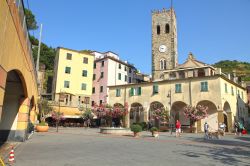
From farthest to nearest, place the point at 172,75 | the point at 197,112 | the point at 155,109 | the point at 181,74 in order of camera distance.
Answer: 1. the point at 172,75
2. the point at 181,74
3. the point at 155,109
4. the point at 197,112

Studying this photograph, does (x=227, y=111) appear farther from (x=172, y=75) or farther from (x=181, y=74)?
(x=172, y=75)

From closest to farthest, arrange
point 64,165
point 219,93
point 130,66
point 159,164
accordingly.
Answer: point 64,165
point 159,164
point 219,93
point 130,66

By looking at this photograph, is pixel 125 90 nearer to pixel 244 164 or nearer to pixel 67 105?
pixel 67 105

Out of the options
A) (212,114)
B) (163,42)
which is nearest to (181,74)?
(212,114)

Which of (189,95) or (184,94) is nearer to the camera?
(189,95)

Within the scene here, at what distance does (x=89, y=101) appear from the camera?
51.7 m

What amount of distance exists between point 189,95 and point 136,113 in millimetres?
11125

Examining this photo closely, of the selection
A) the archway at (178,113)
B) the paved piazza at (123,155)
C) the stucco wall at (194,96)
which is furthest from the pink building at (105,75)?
the paved piazza at (123,155)

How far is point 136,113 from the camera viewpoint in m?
45.2

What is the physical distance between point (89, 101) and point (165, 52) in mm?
20149

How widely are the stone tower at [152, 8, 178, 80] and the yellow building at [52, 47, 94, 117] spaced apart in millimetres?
14951

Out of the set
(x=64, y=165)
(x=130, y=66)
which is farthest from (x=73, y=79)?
(x=64, y=165)

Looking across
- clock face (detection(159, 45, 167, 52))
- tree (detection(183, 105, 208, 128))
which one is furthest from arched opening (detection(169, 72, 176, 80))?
clock face (detection(159, 45, 167, 52))

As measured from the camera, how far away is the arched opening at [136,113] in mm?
44203
